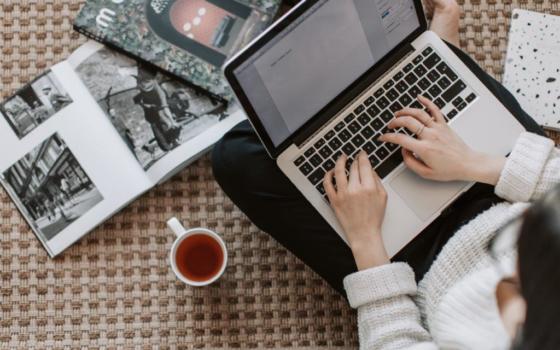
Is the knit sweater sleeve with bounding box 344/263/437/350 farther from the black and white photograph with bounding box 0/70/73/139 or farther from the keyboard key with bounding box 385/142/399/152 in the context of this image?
the black and white photograph with bounding box 0/70/73/139

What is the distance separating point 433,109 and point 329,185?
0.57 ft

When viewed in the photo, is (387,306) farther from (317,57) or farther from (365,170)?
(317,57)

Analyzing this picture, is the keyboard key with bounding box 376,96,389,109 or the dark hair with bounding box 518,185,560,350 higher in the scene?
the dark hair with bounding box 518,185,560,350

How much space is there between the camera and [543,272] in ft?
1.81

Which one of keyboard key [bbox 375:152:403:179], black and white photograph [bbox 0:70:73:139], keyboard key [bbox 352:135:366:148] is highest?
black and white photograph [bbox 0:70:73:139]

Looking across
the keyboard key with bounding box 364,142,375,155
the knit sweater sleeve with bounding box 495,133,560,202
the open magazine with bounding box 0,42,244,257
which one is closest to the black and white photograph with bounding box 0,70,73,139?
the open magazine with bounding box 0,42,244,257

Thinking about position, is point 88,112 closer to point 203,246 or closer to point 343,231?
point 203,246

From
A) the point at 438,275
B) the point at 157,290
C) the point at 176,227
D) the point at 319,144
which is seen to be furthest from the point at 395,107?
the point at 157,290

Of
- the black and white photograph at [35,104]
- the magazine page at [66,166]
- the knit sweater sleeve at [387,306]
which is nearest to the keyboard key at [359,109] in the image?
the knit sweater sleeve at [387,306]

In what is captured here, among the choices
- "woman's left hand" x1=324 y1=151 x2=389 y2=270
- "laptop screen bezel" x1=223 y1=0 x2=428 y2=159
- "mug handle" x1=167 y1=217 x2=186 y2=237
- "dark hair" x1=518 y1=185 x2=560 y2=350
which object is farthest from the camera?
"mug handle" x1=167 y1=217 x2=186 y2=237

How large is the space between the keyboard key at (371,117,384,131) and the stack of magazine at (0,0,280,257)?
0.22 m

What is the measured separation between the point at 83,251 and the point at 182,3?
1.35 ft

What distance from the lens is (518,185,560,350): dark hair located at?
54cm

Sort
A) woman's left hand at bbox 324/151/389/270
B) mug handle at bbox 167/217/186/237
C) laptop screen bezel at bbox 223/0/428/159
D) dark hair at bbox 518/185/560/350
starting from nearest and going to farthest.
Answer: dark hair at bbox 518/185/560/350, laptop screen bezel at bbox 223/0/428/159, woman's left hand at bbox 324/151/389/270, mug handle at bbox 167/217/186/237
